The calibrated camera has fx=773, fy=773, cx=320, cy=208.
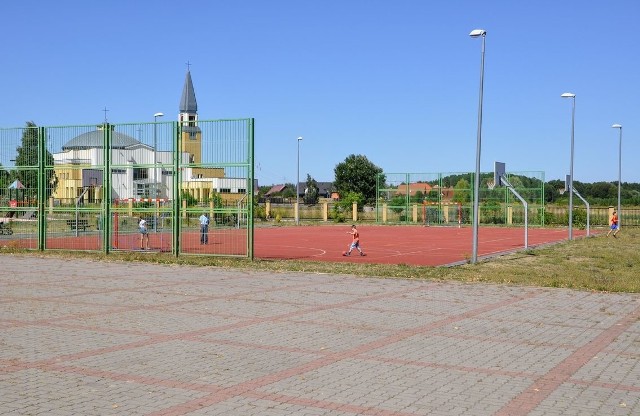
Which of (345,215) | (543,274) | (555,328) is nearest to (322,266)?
(543,274)

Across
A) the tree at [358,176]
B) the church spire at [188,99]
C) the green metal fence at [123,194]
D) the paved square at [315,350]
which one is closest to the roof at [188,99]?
the church spire at [188,99]

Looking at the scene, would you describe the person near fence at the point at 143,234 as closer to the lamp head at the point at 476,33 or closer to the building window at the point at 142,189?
the building window at the point at 142,189

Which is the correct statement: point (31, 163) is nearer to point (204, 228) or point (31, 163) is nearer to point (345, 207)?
point (204, 228)

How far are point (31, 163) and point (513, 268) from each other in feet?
53.5

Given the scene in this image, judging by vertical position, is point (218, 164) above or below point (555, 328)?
above

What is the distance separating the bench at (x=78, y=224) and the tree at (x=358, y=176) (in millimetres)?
76500

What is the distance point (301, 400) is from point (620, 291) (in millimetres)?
10960

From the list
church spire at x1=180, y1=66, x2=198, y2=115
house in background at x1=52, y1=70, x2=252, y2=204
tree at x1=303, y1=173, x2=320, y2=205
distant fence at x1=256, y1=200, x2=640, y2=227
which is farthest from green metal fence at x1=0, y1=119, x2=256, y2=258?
tree at x1=303, y1=173, x2=320, y2=205

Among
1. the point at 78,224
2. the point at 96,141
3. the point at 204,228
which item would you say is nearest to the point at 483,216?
the point at 204,228

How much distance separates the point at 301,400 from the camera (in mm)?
7258

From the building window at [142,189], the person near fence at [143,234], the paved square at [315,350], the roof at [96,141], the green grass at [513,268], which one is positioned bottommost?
the green grass at [513,268]

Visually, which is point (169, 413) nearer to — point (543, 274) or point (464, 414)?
point (464, 414)

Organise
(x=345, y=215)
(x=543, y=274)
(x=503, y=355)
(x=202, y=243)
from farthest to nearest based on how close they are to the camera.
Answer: (x=345, y=215)
(x=202, y=243)
(x=543, y=274)
(x=503, y=355)

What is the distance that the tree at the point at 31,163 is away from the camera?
1019 inches
